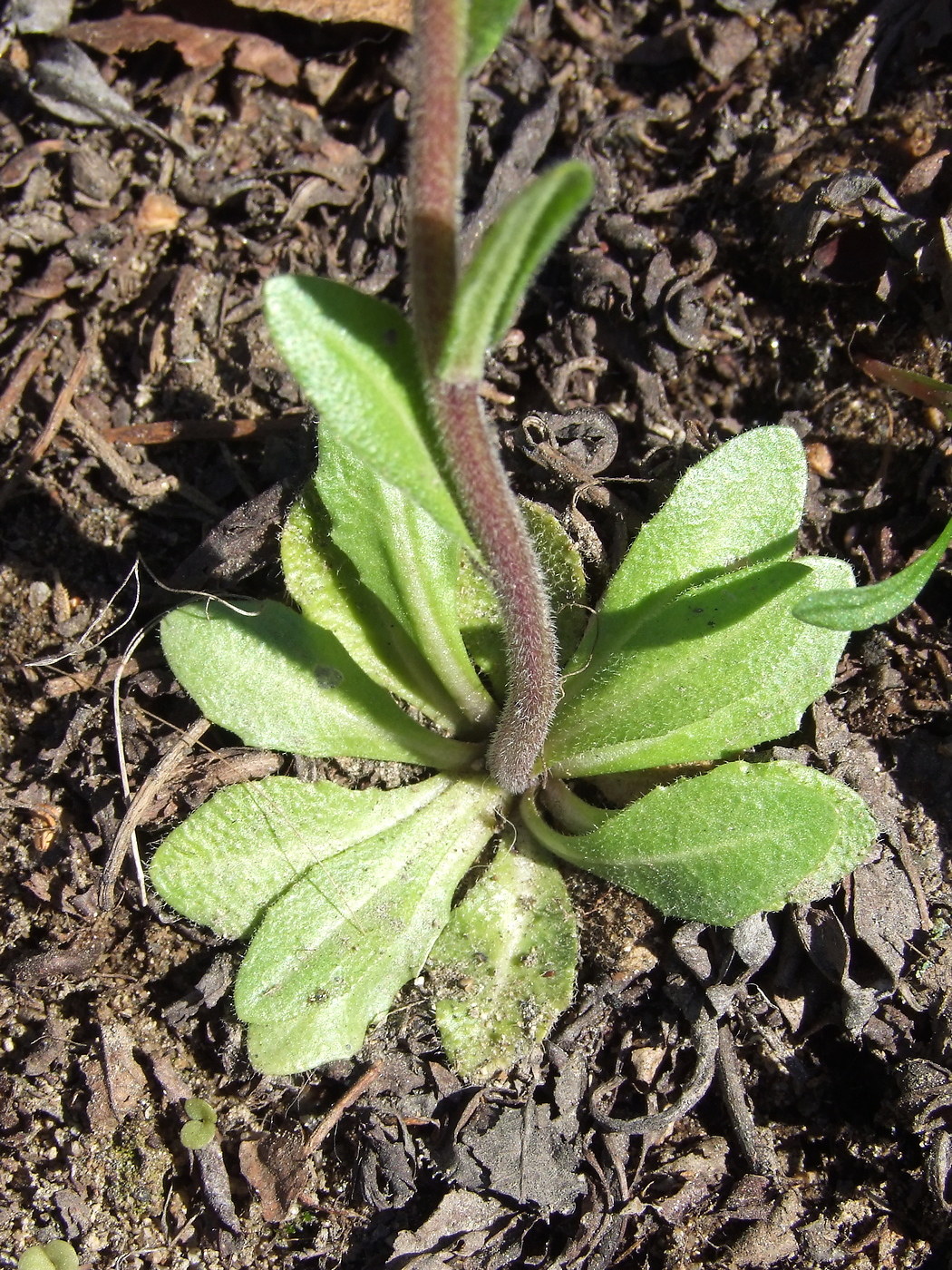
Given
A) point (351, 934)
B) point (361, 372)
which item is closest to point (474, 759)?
point (351, 934)

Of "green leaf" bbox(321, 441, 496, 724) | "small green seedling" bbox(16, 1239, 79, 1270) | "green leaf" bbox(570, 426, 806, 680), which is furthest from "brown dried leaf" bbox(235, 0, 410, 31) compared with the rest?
"small green seedling" bbox(16, 1239, 79, 1270)

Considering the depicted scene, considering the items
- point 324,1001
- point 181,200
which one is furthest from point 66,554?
point 324,1001

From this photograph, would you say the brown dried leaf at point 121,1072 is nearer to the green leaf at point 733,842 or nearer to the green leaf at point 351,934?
the green leaf at point 351,934

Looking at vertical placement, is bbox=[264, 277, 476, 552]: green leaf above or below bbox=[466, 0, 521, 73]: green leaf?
below

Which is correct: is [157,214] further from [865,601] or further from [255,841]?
[865,601]

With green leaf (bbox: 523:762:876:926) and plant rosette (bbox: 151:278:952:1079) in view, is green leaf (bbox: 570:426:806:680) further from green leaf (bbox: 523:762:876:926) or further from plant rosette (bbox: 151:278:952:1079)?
green leaf (bbox: 523:762:876:926)

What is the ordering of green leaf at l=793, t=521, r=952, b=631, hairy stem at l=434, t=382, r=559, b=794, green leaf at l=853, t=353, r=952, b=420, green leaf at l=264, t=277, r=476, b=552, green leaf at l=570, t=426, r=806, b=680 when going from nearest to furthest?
green leaf at l=264, t=277, r=476, b=552, hairy stem at l=434, t=382, r=559, b=794, green leaf at l=793, t=521, r=952, b=631, green leaf at l=570, t=426, r=806, b=680, green leaf at l=853, t=353, r=952, b=420
